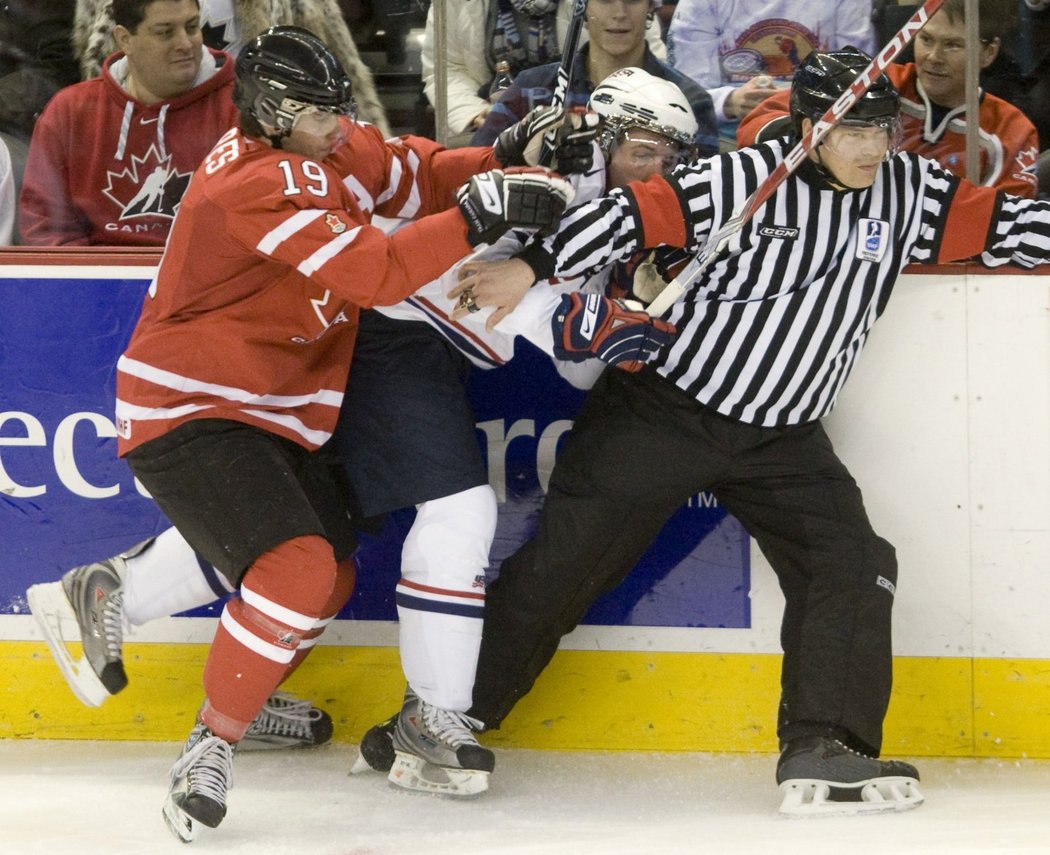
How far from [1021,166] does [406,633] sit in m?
1.29

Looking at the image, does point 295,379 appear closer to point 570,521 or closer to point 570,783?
point 570,521

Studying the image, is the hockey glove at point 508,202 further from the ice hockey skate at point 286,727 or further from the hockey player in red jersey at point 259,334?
the ice hockey skate at point 286,727

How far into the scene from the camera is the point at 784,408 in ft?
8.67

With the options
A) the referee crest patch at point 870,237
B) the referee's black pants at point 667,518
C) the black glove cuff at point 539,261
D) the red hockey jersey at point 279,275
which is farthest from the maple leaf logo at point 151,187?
the referee crest patch at point 870,237

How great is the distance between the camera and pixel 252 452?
8.21 ft

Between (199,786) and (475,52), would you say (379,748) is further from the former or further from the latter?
(475,52)

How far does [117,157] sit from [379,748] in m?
1.14

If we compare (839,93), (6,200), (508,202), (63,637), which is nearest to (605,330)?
(508,202)

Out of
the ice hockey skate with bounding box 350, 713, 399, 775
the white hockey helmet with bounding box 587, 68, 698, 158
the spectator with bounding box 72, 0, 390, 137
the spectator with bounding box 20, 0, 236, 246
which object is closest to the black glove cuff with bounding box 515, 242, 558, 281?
the white hockey helmet with bounding box 587, 68, 698, 158

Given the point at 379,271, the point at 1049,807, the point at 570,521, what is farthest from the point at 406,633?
the point at 1049,807

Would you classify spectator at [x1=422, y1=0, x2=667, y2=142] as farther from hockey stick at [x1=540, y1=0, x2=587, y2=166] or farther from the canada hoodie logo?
the canada hoodie logo

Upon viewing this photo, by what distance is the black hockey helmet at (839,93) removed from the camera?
2.46m

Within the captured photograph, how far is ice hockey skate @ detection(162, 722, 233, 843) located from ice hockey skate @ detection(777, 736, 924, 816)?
0.85 m

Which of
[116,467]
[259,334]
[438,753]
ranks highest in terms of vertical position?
[259,334]
